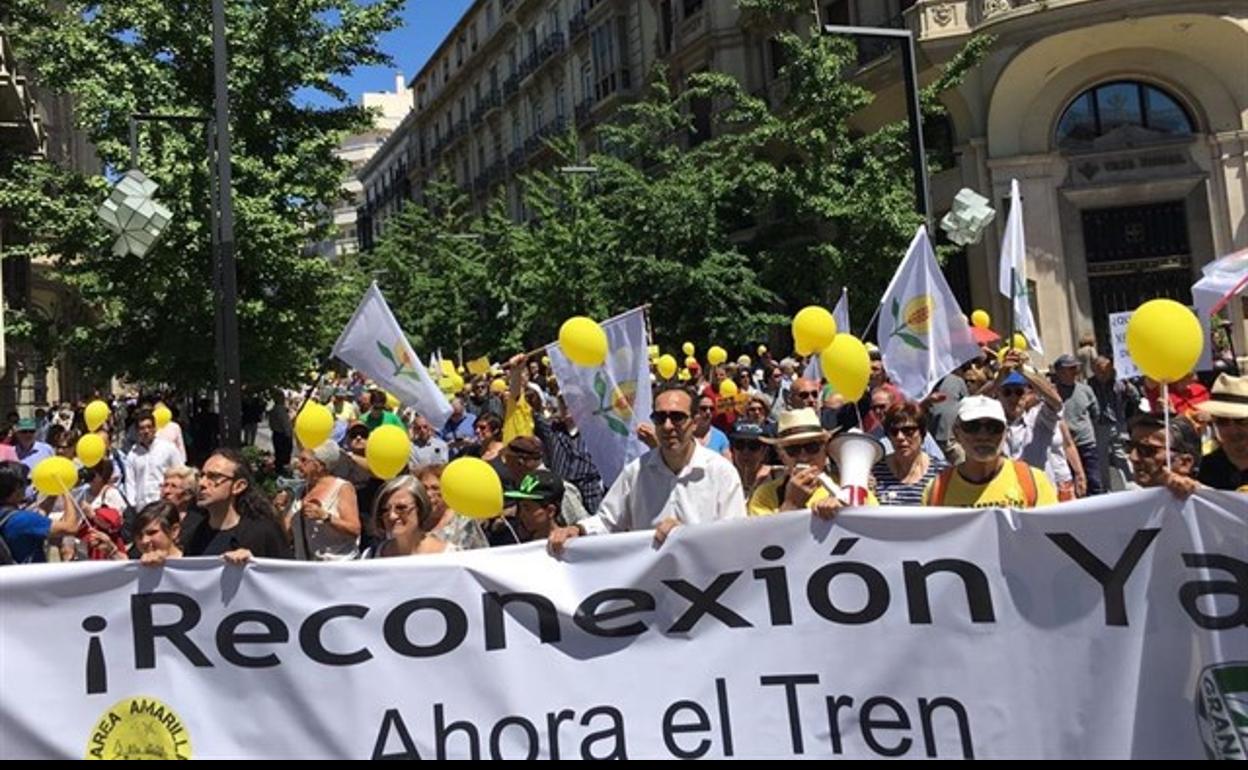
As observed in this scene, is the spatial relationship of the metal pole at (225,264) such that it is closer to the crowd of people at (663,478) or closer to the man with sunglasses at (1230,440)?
the crowd of people at (663,478)

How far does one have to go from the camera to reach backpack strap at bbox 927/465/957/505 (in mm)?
4598

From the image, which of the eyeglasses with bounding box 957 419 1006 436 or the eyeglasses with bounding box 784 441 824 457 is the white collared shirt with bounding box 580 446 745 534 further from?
the eyeglasses with bounding box 957 419 1006 436

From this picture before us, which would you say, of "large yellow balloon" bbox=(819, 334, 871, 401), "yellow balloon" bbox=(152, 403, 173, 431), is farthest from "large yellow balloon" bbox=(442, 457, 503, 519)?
"yellow balloon" bbox=(152, 403, 173, 431)

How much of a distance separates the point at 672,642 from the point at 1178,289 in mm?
22208

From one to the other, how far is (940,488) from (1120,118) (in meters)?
22.1

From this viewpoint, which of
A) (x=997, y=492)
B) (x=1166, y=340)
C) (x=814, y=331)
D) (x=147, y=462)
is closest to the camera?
(x=1166, y=340)

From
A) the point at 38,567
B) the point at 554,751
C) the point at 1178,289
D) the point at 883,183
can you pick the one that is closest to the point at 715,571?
the point at 554,751

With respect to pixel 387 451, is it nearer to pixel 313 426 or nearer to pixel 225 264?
pixel 313 426

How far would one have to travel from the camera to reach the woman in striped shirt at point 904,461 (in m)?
5.57

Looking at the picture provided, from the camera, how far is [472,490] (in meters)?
4.53

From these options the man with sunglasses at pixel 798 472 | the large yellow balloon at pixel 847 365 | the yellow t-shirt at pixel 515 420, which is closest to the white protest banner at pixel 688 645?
the man with sunglasses at pixel 798 472

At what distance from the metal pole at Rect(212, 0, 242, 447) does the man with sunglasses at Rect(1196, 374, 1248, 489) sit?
30.3 ft

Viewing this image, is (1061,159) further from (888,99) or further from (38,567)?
(38,567)

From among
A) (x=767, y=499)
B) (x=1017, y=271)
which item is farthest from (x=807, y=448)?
(x=1017, y=271)
